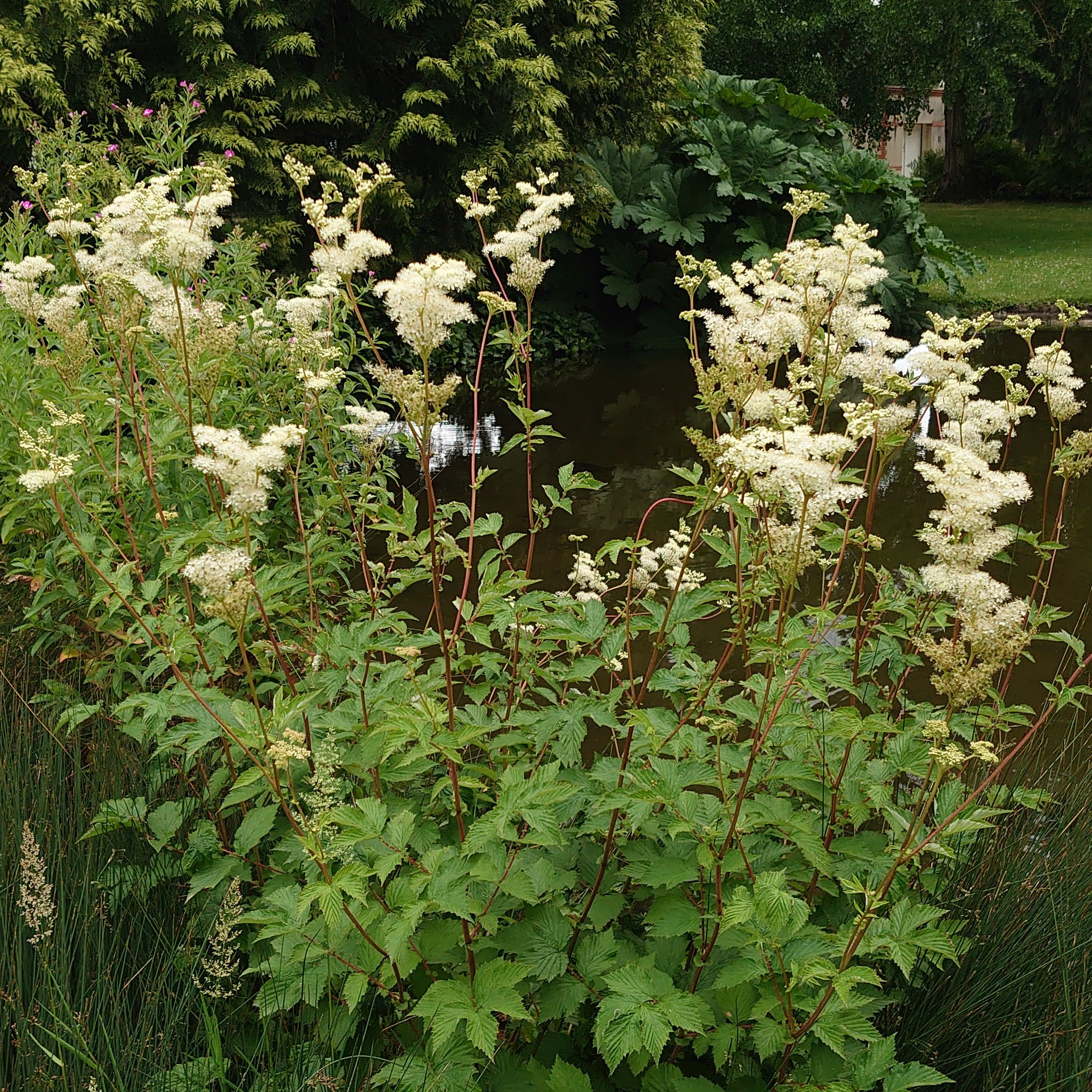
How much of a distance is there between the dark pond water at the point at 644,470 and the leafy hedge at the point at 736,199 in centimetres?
175

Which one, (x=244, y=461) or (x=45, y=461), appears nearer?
(x=244, y=461)

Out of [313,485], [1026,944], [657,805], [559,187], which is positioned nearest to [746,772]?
[657,805]

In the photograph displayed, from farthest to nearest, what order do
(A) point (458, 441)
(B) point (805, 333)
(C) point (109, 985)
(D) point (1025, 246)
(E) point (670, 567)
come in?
(D) point (1025, 246), (A) point (458, 441), (E) point (670, 567), (B) point (805, 333), (C) point (109, 985)

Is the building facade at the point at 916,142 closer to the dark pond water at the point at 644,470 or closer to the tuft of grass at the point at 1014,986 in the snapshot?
the dark pond water at the point at 644,470

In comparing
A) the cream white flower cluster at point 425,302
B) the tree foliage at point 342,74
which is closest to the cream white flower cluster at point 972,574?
the cream white flower cluster at point 425,302

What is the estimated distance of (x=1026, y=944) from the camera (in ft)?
6.80

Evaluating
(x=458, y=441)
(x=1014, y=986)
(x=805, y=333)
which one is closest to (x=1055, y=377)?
(x=805, y=333)

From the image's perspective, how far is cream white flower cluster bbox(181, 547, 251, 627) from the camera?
160cm

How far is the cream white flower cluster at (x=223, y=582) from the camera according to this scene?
1599mm

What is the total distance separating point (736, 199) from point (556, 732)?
12.0m

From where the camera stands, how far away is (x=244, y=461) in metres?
1.62

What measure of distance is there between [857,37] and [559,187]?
1191cm

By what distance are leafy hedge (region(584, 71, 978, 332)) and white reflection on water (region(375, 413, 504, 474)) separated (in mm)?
4138

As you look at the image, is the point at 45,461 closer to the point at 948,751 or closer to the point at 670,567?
the point at 670,567
